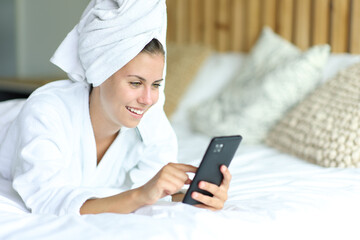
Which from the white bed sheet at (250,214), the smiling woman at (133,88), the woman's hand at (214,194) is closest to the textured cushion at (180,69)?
the white bed sheet at (250,214)

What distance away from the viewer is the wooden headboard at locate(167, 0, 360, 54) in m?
2.51

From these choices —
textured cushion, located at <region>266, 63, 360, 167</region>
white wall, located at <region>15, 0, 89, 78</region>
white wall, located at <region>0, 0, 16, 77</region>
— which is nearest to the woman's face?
textured cushion, located at <region>266, 63, 360, 167</region>

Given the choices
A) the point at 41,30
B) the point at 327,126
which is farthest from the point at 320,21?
the point at 41,30

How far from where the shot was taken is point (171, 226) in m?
1.05

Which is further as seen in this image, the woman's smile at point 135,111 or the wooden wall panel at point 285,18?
the wooden wall panel at point 285,18

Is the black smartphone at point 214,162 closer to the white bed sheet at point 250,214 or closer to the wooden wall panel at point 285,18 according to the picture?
the white bed sheet at point 250,214

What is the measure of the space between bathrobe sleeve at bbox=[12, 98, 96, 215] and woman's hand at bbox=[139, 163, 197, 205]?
0.46 ft

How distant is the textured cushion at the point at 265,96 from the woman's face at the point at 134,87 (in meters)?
0.99

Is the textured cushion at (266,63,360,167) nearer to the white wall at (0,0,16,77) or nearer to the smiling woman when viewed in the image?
the smiling woman

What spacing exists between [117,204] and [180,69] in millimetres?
1700

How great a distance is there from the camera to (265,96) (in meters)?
2.32

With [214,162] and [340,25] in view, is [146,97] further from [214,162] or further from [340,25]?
[340,25]

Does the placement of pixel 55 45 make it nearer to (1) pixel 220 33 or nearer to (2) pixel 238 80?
(1) pixel 220 33

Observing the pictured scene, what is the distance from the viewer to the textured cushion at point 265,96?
2.29 meters
